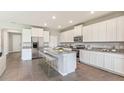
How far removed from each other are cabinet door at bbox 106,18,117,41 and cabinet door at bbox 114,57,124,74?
886 mm

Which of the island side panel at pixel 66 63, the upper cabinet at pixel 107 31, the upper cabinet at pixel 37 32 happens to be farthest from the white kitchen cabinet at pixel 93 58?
the upper cabinet at pixel 37 32

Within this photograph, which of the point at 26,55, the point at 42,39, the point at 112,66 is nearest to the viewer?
the point at 112,66

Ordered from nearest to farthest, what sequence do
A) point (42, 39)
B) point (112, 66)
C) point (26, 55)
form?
point (112, 66) < point (26, 55) < point (42, 39)

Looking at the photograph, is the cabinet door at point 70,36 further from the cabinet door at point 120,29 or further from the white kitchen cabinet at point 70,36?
the cabinet door at point 120,29

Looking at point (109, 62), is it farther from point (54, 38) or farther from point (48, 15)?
point (54, 38)

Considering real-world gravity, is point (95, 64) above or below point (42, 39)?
below

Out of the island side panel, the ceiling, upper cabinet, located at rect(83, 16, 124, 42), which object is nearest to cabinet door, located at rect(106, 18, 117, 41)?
upper cabinet, located at rect(83, 16, 124, 42)

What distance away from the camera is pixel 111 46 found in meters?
4.11

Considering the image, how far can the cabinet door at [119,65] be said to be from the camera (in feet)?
9.98

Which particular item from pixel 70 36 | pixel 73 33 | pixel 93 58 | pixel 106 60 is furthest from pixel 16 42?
pixel 106 60

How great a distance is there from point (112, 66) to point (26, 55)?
201 inches

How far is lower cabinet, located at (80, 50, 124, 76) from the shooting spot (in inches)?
122
